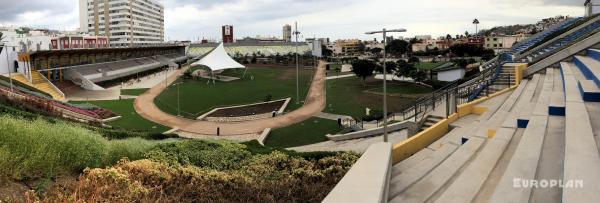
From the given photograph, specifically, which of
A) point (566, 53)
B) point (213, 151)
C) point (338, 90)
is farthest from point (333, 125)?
point (338, 90)

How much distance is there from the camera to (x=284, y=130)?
27141mm

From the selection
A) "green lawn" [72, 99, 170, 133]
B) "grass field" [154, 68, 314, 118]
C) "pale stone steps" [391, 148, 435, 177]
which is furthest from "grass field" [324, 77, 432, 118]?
"pale stone steps" [391, 148, 435, 177]

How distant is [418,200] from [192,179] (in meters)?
4.66

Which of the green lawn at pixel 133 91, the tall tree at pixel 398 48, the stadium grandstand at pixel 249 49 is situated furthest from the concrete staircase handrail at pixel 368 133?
the tall tree at pixel 398 48

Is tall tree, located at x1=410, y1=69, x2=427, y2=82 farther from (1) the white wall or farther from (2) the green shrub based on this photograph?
(2) the green shrub

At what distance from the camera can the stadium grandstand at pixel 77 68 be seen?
44562 mm

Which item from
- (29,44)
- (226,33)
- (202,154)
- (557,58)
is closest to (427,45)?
(226,33)

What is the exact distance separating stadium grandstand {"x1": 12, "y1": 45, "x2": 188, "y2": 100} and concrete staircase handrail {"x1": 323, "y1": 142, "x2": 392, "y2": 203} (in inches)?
1682

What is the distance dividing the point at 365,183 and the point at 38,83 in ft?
162

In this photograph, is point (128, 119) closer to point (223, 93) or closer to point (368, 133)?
point (223, 93)

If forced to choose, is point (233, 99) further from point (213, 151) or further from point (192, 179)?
point (192, 179)

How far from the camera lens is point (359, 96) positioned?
41688 millimetres

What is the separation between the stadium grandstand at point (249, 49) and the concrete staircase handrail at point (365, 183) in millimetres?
113428

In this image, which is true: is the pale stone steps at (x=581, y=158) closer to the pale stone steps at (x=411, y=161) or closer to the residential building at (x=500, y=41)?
the pale stone steps at (x=411, y=161)
